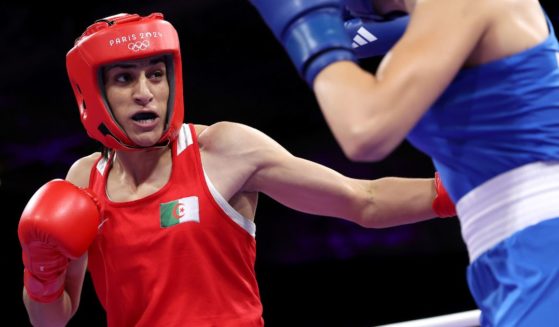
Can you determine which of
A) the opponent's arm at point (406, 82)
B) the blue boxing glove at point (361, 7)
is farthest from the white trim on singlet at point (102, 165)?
the opponent's arm at point (406, 82)

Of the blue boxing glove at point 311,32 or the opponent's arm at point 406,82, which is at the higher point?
the blue boxing glove at point 311,32

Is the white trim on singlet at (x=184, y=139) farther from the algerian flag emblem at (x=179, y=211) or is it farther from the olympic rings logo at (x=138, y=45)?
the olympic rings logo at (x=138, y=45)

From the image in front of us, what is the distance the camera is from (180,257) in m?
2.04

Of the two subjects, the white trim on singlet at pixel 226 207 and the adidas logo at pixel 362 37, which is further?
the white trim on singlet at pixel 226 207

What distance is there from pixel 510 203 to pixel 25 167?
3.33m

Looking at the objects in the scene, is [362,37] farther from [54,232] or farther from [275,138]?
[275,138]

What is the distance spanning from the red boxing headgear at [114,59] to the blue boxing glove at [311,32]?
36.0 inches

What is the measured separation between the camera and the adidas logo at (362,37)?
5.26 feet

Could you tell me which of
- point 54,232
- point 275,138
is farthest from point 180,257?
point 275,138

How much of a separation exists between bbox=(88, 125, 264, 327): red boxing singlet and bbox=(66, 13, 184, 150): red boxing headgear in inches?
6.0

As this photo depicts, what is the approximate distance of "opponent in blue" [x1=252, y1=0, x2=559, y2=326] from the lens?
1135mm

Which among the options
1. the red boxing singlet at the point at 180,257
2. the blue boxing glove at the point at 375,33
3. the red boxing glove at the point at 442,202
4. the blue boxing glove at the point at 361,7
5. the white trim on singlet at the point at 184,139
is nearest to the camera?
the blue boxing glove at the point at 361,7

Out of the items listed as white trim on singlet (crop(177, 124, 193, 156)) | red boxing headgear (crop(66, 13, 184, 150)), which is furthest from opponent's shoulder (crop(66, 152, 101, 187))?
white trim on singlet (crop(177, 124, 193, 156))

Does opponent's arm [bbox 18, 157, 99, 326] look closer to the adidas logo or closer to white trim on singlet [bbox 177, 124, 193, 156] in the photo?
white trim on singlet [bbox 177, 124, 193, 156]
